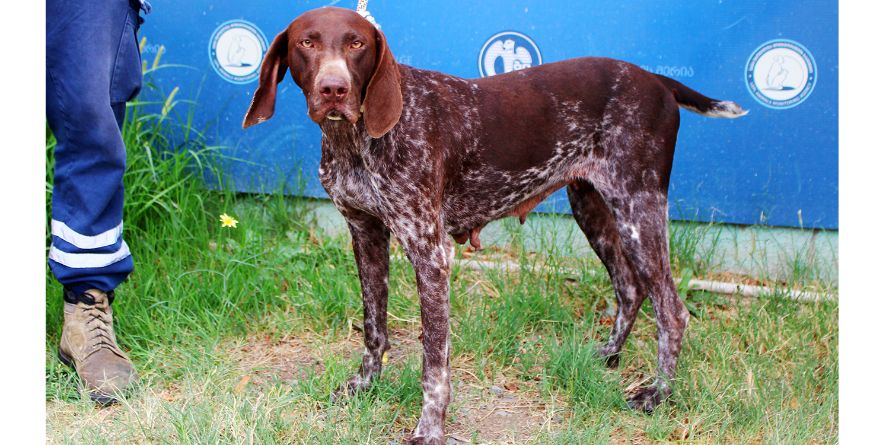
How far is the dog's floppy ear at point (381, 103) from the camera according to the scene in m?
2.76

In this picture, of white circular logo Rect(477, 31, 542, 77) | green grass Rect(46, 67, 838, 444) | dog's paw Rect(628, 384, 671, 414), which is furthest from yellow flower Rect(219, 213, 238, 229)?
dog's paw Rect(628, 384, 671, 414)

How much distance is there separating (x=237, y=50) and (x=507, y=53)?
4.92ft

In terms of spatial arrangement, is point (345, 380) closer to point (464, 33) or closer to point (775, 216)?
point (464, 33)

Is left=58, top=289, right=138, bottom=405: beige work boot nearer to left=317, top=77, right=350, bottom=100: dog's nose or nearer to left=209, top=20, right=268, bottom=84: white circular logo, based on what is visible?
left=317, top=77, right=350, bottom=100: dog's nose

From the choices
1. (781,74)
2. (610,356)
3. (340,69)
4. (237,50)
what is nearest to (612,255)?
(610,356)

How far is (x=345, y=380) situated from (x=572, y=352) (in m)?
0.91

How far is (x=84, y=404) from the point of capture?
10.8 feet

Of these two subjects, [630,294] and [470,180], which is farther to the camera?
[630,294]

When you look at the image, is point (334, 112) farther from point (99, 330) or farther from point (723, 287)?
point (723, 287)

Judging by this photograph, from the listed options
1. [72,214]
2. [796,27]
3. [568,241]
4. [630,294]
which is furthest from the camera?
[568,241]

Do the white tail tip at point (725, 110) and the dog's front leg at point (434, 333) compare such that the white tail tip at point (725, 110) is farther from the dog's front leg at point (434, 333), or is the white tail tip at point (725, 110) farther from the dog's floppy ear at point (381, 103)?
the dog's floppy ear at point (381, 103)

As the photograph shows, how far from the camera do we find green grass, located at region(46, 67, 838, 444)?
3146mm

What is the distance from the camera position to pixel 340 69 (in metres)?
2.62

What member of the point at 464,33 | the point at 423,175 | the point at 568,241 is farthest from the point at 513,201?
the point at 464,33
